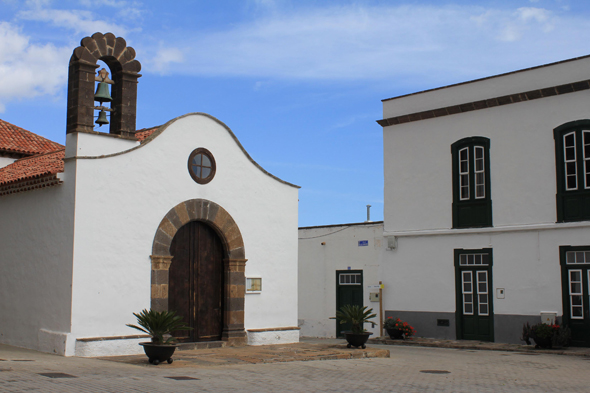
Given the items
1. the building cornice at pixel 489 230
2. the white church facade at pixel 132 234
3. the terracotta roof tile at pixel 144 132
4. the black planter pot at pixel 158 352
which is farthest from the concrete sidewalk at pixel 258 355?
the building cornice at pixel 489 230

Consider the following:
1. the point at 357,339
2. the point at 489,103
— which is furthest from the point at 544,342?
the point at 489,103

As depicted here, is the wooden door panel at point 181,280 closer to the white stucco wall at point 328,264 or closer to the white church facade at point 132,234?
the white church facade at point 132,234

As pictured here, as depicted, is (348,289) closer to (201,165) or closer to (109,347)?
(201,165)

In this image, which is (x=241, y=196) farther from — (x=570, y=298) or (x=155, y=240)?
(x=570, y=298)

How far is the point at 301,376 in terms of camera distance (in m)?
Answer: 10.1

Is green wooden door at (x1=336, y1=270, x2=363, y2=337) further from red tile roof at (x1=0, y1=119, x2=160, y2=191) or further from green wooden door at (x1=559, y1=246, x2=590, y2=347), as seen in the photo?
red tile roof at (x1=0, y1=119, x2=160, y2=191)

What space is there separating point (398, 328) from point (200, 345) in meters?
6.98

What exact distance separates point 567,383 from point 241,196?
25.5 feet

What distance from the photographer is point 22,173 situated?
46.9 feet

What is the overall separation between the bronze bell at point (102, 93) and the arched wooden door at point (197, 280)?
315 cm

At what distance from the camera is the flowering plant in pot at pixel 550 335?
612 inches

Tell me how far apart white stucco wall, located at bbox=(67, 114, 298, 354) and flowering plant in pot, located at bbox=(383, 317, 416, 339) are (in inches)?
165

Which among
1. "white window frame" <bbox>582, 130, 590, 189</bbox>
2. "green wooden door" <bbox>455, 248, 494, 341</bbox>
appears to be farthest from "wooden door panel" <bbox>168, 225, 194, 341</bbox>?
"white window frame" <bbox>582, 130, 590, 189</bbox>

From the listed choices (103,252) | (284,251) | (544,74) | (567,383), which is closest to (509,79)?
(544,74)
